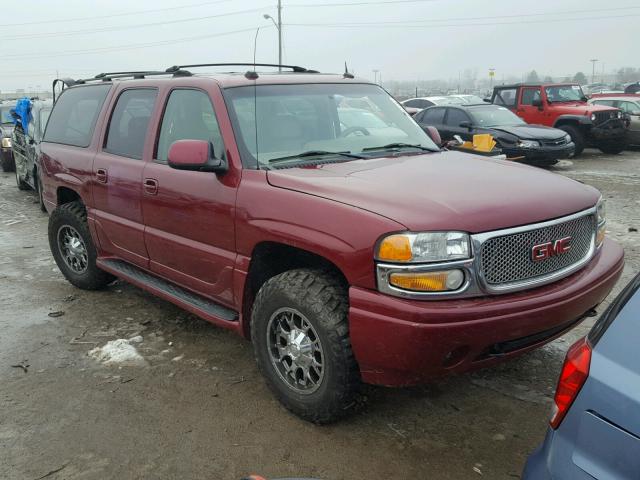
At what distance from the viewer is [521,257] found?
9.14ft

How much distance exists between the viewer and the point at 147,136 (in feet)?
13.9

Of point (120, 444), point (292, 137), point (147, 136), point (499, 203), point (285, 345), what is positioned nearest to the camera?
point (499, 203)

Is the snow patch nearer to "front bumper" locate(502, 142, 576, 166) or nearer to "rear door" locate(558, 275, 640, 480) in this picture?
"rear door" locate(558, 275, 640, 480)

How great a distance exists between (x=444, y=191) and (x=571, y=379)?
1.40 metres

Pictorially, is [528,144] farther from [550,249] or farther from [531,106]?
[550,249]

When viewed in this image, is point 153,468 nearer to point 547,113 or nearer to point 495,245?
point 495,245

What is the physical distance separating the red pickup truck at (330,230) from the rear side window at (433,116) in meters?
9.93

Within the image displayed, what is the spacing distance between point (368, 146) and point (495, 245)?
1.47 metres

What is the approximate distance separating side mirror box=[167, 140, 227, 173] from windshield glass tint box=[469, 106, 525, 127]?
11.0m

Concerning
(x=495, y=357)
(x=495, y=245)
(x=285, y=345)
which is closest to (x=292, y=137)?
(x=285, y=345)

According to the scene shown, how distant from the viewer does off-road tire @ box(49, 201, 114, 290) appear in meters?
5.12

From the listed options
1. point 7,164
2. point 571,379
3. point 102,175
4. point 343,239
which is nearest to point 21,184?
point 7,164

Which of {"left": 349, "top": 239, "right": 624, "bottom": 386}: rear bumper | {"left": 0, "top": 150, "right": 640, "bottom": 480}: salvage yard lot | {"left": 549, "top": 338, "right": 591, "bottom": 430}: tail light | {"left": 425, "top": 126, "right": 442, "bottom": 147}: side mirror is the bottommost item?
{"left": 0, "top": 150, "right": 640, "bottom": 480}: salvage yard lot

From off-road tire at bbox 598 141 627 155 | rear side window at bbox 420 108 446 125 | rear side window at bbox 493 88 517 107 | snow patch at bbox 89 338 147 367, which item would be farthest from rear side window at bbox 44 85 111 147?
off-road tire at bbox 598 141 627 155
